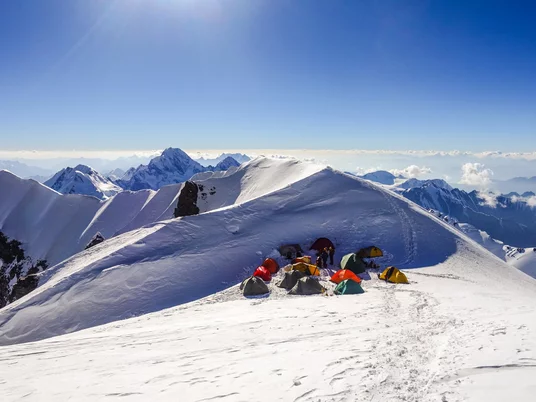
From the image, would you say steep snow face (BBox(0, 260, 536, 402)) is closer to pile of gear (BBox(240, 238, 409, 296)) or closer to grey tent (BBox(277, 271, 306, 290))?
pile of gear (BBox(240, 238, 409, 296))

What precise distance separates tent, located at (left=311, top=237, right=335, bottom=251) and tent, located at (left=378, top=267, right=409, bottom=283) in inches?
283

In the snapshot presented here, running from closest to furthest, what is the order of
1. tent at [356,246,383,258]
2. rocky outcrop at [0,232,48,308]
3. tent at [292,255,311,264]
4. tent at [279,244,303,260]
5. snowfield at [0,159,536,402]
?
snowfield at [0,159,536,402] → tent at [292,255,311,264] → tent at [356,246,383,258] → tent at [279,244,303,260] → rocky outcrop at [0,232,48,308]

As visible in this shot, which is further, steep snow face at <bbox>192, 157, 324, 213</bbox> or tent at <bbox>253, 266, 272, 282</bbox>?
steep snow face at <bbox>192, 157, 324, 213</bbox>

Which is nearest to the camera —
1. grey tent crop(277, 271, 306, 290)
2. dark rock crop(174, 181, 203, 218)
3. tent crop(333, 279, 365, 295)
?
tent crop(333, 279, 365, 295)

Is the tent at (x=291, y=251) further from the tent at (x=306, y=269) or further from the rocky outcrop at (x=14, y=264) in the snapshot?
the rocky outcrop at (x=14, y=264)

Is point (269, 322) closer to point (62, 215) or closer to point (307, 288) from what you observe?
point (307, 288)

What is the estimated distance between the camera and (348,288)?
2259 centimetres

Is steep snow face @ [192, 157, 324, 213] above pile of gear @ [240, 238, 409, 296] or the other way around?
above

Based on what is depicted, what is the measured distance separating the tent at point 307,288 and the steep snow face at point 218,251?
7172mm

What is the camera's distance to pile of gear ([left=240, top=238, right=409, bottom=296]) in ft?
75.9

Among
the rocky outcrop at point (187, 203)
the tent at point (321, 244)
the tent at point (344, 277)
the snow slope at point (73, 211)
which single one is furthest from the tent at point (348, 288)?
the snow slope at point (73, 211)

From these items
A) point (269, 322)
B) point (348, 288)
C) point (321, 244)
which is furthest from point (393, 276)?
point (269, 322)

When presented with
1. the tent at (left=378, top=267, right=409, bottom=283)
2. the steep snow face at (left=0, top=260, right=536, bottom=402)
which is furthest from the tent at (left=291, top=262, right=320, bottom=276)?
the steep snow face at (left=0, top=260, right=536, bottom=402)

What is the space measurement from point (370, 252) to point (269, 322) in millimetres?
19116
